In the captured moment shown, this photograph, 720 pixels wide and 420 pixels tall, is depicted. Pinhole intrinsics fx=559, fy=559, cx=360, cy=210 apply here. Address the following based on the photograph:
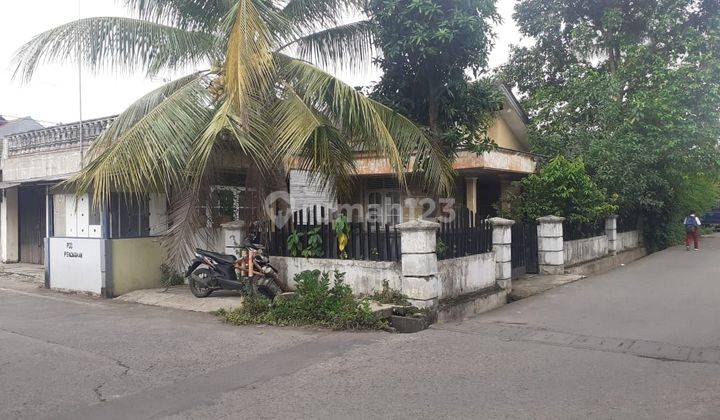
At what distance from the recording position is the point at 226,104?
7.88 metres

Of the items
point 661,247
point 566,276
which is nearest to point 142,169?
point 566,276

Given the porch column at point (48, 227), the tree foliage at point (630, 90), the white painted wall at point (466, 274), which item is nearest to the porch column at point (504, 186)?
the tree foliage at point (630, 90)

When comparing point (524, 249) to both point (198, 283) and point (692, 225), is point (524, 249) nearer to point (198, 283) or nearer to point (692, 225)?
point (198, 283)

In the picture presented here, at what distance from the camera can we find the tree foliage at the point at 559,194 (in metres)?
12.9

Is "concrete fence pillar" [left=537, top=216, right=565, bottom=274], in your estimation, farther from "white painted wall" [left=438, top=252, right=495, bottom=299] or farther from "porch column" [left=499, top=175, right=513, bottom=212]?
"white painted wall" [left=438, top=252, right=495, bottom=299]

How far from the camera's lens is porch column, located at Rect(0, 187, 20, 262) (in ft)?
48.1

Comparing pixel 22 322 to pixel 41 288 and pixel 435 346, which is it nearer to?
pixel 41 288

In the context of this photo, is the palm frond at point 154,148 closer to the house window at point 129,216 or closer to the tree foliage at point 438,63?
the house window at point 129,216

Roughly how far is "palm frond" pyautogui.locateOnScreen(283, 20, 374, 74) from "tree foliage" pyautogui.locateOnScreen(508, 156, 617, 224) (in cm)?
524

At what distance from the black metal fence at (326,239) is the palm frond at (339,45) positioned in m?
3.00

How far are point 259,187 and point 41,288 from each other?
18.9 feet

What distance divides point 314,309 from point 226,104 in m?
3.13

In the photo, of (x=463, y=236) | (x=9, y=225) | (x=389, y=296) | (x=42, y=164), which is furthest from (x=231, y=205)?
(x=9, y=225)

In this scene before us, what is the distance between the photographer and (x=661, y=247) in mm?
21109
